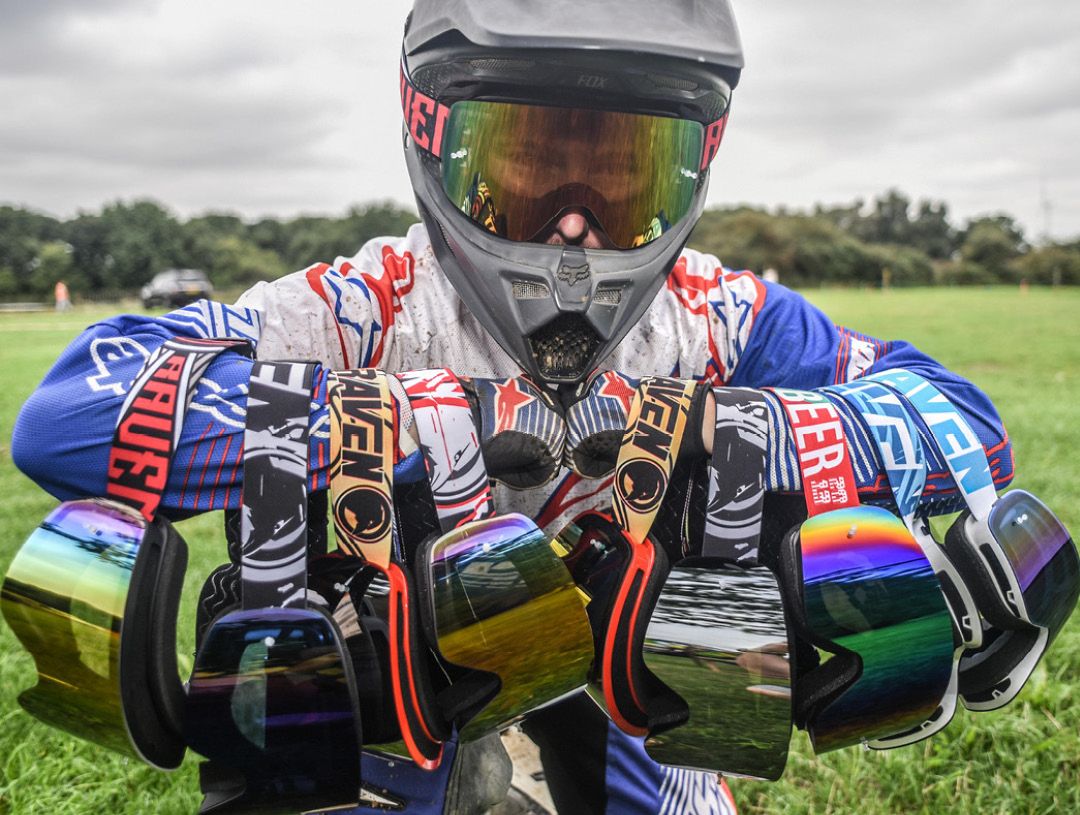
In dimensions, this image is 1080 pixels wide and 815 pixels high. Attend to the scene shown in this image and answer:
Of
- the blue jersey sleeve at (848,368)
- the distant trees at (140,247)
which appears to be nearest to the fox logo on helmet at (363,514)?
the blue jersey sleeve at (848,368)

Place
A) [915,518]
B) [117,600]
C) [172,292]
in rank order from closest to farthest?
[117,600], [915,518], [172,292]

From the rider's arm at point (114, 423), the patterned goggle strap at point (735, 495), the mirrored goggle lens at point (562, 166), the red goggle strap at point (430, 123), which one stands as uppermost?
the red goggle strap at point (430, 123)

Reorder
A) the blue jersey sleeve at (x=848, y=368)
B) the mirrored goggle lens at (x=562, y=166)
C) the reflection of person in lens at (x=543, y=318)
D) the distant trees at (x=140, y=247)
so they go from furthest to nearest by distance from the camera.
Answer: the distant trees at (x=140, y=247), the mirrored goggle lens at (x=562, y=166), the blue jersey sleeve at (x=848, y=368), the reflection of person in lens at (x=543, y=318)

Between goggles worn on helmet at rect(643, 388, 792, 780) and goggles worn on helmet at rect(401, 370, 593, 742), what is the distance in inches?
4.2

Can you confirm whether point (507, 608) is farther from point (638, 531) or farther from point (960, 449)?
point (960, 449)

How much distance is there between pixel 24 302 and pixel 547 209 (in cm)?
4620

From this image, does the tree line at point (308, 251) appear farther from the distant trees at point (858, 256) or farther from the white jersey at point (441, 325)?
the white jersey at point (441, 325)

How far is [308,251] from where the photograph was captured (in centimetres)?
4862

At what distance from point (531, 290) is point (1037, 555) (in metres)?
0.76

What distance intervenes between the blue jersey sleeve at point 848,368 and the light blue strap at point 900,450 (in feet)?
0.04

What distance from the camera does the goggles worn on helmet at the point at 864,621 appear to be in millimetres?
936

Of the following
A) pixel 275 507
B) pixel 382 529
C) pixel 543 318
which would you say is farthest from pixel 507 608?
pixel 543 318

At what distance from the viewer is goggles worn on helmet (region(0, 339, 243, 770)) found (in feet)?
2.84

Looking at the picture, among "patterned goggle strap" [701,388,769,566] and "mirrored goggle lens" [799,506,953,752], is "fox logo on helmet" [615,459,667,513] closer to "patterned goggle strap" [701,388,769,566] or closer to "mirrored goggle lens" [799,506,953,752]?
"patterned goggle strap" [701,388,769,566]
